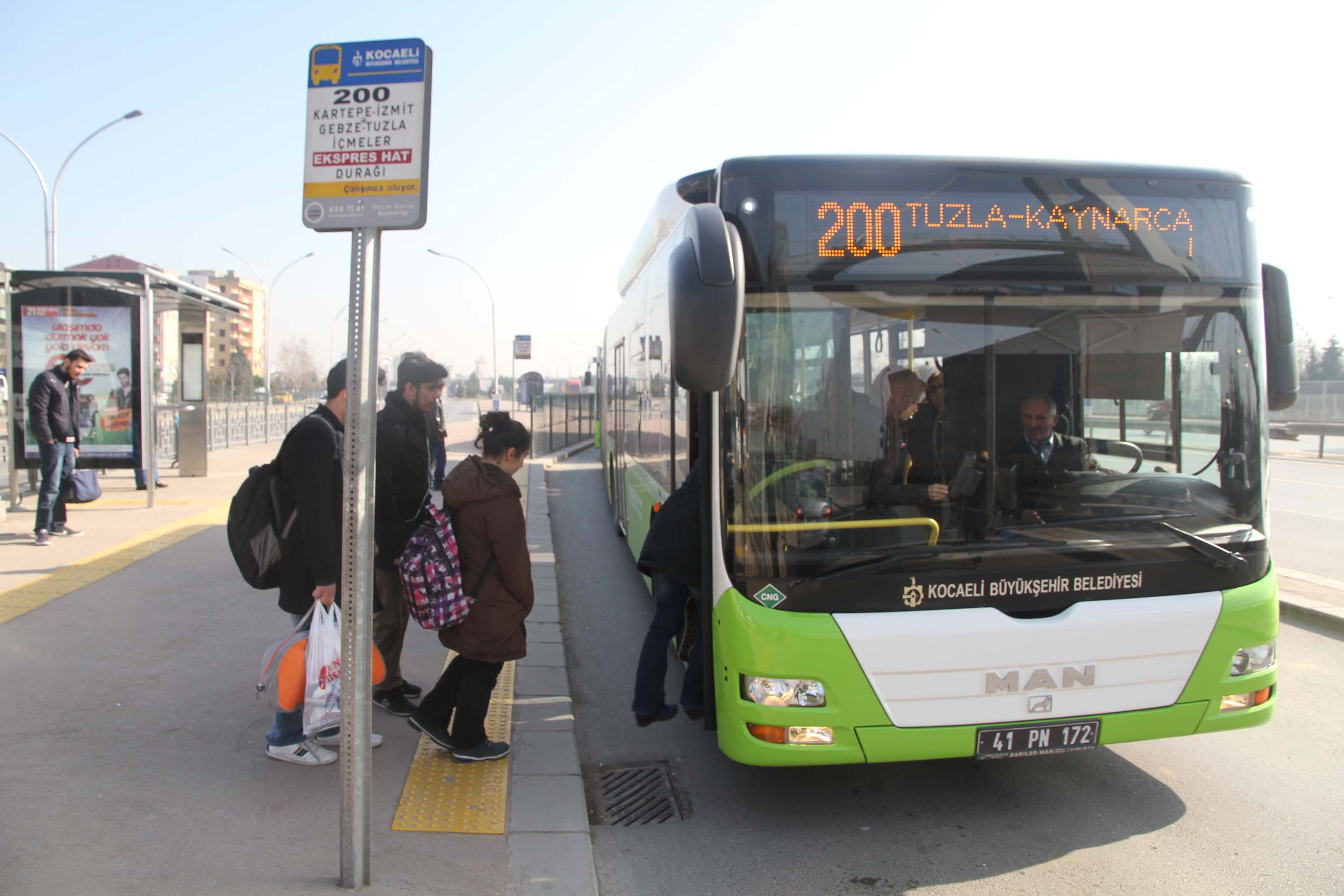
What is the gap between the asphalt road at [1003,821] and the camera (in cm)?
354

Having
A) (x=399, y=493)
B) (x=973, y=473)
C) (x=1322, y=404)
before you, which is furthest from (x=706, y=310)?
(x=1322, y=404)

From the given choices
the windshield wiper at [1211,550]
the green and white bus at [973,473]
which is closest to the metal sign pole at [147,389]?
the green and white bus at [973,473]

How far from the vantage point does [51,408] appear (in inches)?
348

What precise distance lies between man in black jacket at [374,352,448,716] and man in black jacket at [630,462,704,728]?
117 cm

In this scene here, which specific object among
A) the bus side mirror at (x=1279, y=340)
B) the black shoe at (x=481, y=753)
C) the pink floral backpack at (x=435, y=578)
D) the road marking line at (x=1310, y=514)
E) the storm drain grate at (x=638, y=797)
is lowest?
the storm drain grate at (x=638, y=797)

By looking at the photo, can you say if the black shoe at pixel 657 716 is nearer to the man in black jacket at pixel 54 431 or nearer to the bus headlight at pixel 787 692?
the bus headlight at pixel 787 692

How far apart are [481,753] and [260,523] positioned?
146cm

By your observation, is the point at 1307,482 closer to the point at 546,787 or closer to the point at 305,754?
the point at 546,787

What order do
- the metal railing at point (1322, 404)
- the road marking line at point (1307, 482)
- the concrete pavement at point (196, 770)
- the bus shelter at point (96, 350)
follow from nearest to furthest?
the concrete pavement at point (196, 770)
the bus shelter at point (96, 350)
the road marking line at point (1307, 482)
the metal railing at point (1322, 404)

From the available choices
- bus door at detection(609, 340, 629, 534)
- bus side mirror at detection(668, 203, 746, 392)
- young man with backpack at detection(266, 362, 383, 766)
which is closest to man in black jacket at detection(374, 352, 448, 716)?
Result: young man with backpack at detection(266, 362, 383, 766)

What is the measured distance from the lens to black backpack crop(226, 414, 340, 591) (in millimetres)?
4152

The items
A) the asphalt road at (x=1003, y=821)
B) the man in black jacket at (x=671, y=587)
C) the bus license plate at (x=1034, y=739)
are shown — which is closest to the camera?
the asphalt road at (x=1003, y=821)

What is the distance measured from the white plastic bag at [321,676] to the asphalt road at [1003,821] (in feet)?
4.18

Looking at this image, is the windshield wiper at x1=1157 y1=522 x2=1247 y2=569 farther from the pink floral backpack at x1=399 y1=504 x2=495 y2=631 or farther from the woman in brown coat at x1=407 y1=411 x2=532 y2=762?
the pink floral backpack at x1=399 y1=504 x2=495 y2=631
